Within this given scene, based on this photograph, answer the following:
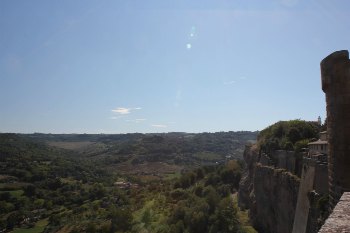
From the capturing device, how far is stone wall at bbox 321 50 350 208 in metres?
10.4

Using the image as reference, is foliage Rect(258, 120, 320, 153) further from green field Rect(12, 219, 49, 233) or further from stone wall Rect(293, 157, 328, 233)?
green field Rect(12, 219, 49, 233)

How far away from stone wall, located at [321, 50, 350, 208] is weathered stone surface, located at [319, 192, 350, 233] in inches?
133

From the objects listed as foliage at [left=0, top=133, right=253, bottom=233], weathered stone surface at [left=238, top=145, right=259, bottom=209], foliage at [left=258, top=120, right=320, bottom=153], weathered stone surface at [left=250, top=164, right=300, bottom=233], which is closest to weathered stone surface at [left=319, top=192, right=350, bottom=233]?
weathered stone surface at [left=250, top=164, right=300, bottom=233]

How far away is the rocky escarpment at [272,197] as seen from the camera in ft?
75.4

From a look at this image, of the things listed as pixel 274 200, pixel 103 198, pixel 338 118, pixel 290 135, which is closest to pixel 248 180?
pixel 290 135

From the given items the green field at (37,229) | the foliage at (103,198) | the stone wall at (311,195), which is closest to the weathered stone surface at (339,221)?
the stone wall at (311,195)

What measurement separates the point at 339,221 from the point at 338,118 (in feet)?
17.9

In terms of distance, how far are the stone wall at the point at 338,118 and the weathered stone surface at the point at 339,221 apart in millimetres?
3367

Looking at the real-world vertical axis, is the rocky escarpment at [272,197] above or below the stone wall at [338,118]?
below

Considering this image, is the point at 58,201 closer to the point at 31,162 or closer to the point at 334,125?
the point at 31,162

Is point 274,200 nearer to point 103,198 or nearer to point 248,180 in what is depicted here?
point 248,180

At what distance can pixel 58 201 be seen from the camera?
346 feet

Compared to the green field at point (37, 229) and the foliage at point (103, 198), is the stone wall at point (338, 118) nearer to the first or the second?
the foliage at point (103, 198)

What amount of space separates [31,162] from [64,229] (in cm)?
6990
